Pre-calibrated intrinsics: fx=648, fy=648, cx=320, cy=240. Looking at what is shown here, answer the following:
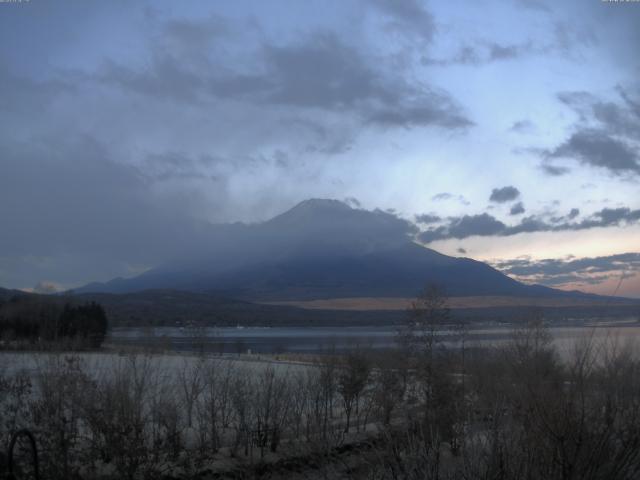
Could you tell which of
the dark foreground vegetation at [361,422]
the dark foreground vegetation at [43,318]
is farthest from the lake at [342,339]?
the dark foreground vegetation at [43,318]

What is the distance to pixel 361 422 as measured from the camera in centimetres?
2717

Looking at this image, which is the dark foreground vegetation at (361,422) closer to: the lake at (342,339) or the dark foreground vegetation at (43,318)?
the lake at (342,339)

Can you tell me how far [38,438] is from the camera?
41.2 feet

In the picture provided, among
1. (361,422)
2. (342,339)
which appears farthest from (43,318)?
(342,339)

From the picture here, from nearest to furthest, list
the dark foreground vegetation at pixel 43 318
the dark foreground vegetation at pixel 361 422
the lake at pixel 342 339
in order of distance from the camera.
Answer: the dark foreground vegetation at pixel 361 422 → the lake at pixel 342 339 → the dark foreground vegetation at pixel 43 318

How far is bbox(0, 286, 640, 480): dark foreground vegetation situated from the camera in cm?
741

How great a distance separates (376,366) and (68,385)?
20.0m

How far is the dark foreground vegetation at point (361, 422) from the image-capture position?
24.3 ft

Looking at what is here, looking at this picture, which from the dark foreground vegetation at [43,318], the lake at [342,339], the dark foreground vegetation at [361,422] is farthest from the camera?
the dark foreground vegetation at [43,318]

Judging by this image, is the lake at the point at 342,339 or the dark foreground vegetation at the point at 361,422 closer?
the dark foreground vegetation at the point at 361,422

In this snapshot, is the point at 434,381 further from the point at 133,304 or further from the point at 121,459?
the point at 133,304

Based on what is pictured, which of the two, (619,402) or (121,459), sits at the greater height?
(619,402)

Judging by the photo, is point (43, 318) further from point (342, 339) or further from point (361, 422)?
point (342, 339)

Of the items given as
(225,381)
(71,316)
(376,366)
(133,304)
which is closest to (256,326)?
(133,304)
